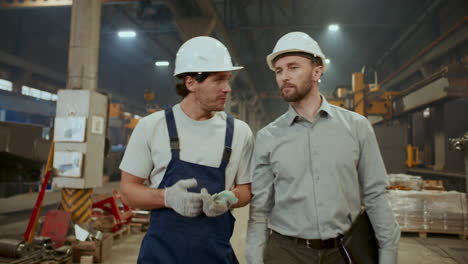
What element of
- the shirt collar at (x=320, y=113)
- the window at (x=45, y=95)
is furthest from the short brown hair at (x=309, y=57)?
the window at (x=45, y=95)

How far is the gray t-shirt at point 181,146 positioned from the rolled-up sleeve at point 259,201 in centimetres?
11

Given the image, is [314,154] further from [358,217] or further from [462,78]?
[462,78]

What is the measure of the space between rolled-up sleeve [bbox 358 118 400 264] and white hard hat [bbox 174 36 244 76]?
36.6 inches

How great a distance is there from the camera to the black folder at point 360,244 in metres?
1.75

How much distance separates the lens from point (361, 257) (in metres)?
1.75

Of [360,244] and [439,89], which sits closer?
[360,244]

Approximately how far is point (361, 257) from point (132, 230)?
215 inches

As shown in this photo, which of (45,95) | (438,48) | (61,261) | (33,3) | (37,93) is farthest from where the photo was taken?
(45,95)

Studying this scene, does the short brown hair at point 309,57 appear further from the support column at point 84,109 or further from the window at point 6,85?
the window at point 6,85

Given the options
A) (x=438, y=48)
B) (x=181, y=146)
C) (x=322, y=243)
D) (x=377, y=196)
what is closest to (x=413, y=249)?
(x=377, y=196)

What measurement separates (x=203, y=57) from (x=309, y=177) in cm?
95

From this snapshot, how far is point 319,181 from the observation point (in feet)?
6.09

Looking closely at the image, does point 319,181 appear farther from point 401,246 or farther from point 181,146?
point 401,246

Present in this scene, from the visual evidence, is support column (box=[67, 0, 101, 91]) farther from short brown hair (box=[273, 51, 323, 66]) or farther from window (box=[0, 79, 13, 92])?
window (box=[0, 79, 13, 92])
